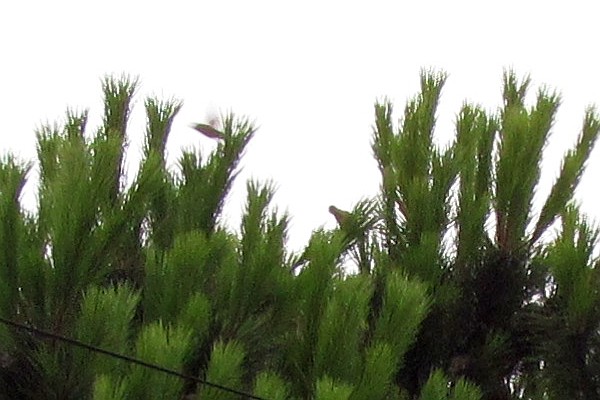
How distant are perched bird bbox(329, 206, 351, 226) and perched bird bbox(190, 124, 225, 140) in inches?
8.8

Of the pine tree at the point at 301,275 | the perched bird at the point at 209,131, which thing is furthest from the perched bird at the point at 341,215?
the perched bird at the point at 209,131

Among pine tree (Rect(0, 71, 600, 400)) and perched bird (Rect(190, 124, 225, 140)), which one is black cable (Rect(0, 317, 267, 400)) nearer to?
pine tree (Rect(0, 71, 600, 400))

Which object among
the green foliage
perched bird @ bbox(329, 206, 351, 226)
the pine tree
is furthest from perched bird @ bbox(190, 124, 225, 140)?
the green foliage

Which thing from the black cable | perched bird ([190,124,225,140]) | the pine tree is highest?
perched bird ([190,124,225,140])

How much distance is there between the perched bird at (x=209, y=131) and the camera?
5.39ft

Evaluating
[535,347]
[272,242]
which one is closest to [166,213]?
[272,242]

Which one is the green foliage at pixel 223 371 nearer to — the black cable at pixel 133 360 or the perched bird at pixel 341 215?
the black cable at pixel 133 360

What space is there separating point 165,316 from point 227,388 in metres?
0.17

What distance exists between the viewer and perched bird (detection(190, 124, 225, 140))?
1.64m

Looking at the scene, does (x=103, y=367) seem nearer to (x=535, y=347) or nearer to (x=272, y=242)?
(x=272, y=242)

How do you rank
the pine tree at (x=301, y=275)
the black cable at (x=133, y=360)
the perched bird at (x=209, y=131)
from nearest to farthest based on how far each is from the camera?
the black cable at (x=133, y=360)
the pine tree at (x=301, y=275)
the perched bird at (x=209, y=131)

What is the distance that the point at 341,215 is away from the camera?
1.71 m

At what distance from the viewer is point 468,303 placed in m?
1.71

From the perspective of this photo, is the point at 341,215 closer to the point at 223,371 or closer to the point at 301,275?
Answer: the point at 301,275
